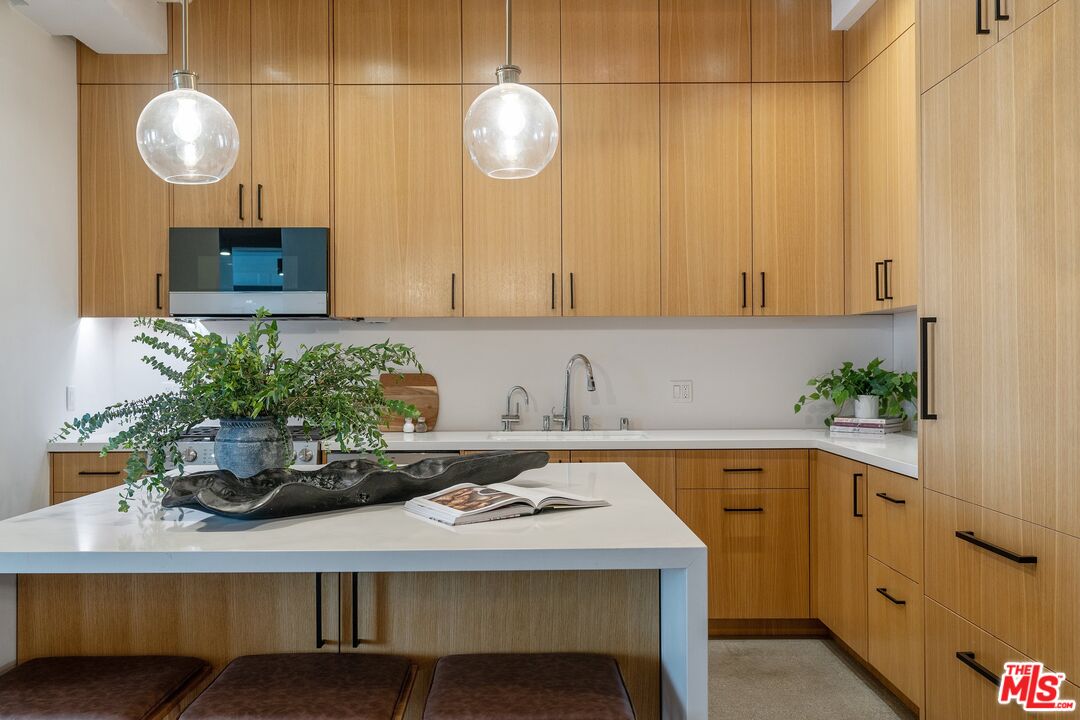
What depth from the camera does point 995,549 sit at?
1.91 metres

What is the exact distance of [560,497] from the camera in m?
1.69

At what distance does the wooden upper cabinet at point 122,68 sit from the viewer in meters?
3.54

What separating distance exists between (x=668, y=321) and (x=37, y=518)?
2796 mm

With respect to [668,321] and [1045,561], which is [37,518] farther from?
[668,321]

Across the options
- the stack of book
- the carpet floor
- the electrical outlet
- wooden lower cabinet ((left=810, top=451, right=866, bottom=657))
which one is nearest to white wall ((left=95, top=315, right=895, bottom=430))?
the electrical outlet

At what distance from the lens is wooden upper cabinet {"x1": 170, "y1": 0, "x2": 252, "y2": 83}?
139 inches

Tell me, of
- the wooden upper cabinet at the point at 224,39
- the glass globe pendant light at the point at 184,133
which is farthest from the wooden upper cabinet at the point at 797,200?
the glass globe pendant light at the point at 184,133

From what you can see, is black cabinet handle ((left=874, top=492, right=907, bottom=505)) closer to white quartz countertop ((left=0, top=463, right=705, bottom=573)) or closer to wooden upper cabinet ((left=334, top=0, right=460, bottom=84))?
white quartz countertop ((left=0, top=463, right=705, bottom=573))

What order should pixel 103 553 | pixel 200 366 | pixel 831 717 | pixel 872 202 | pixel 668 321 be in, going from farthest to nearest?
pixel 668 321
pixel 872 202
pixel 831 717
pixel 200 366
pixel 103 553

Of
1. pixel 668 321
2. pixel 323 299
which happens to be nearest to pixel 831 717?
pixel 668 321

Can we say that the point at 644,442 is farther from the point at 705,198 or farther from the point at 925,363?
the point at 925,363

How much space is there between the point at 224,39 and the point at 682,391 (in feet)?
8.52

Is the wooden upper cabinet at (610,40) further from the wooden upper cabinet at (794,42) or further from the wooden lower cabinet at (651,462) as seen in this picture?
the wooden lower cabinet at (651,462)

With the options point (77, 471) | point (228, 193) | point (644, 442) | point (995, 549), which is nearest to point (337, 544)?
point (995, 549)
